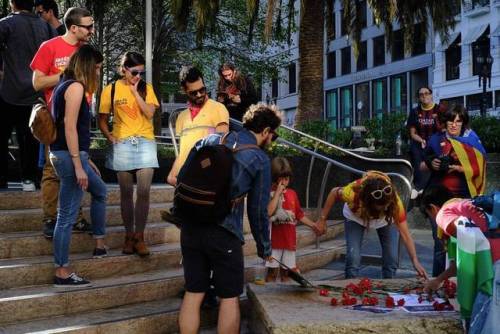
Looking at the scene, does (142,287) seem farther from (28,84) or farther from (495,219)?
(495,219)

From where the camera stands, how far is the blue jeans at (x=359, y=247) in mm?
6020

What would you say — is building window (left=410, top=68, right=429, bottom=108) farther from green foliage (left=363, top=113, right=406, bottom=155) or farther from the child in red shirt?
the child in red shirt

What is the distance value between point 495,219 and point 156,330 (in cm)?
250

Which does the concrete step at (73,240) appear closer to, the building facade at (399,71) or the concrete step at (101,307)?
the concrete step at (101,307)

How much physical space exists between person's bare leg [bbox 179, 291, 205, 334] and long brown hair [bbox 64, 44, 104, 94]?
184cm

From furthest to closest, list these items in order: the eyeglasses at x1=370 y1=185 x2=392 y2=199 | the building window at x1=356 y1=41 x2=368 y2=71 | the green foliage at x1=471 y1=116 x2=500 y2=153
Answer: the building window at x1=356 y1=41 x2=368 y2=71 < the green foliage at x1=471 y1=116 x2=500 y2=153 < the eyeglasses at x1=370 y1=185 x2=392 y2=199

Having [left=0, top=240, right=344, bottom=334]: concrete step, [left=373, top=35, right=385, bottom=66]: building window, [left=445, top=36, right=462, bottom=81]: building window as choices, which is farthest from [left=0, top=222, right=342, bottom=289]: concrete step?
[left=373, top=35, right=385, bottom=66]: building window

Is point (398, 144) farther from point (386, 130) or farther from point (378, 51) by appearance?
point (378, 51)

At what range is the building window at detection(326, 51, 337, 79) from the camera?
52.4 m

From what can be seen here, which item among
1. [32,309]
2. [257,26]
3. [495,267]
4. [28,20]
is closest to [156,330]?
[32,309]

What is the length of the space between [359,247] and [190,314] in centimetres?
211

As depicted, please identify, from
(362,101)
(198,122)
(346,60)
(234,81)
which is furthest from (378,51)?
(198,122)

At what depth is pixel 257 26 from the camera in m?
25.7

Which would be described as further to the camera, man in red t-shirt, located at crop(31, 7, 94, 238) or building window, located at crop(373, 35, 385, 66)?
building window, located at crop(373, 35, 385, 66)
